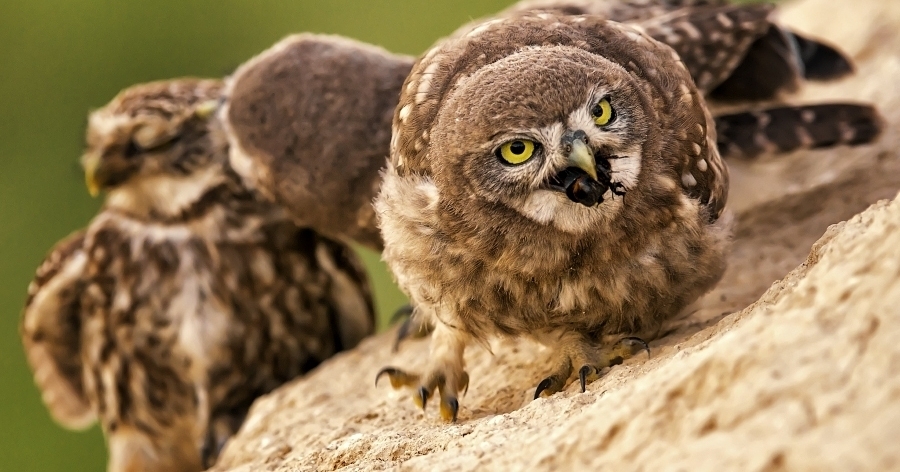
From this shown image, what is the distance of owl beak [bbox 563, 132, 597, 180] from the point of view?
73.7 inches

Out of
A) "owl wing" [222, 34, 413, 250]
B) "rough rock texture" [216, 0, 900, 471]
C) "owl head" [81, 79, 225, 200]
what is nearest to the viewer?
"rough rock texture" [216, 0, 900, 471]

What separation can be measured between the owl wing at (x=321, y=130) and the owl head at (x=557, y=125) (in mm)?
682

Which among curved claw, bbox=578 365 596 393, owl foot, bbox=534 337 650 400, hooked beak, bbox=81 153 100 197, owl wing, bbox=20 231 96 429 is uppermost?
hooked beak, bbox=81 153 100 197

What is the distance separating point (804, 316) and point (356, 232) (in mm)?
1876

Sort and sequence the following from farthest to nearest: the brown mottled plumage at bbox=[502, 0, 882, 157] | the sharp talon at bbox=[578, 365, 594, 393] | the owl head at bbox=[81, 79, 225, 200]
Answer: the owl head at bbox=[81, 79, 225, 200]
the brown mottled plumage at bbox=[502, 0, 882, 157]
the sharp talon at bbox=[578, 365, 594, 393]

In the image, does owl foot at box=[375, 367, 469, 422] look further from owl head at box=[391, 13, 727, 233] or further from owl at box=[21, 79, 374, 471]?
owl at box=[21, 79, 374, 471]

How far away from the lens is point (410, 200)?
222cm

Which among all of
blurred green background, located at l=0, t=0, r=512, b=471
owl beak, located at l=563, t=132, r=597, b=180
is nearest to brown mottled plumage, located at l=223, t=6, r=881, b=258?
owl beak, located at l=563, t=132, r=597, b=180

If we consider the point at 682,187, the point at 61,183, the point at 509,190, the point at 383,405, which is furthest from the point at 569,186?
the point at 61,183

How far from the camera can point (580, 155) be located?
6.14ft

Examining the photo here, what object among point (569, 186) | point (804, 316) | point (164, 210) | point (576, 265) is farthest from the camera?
point (164, 210)

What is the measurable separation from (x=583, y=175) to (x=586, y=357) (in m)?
0.54

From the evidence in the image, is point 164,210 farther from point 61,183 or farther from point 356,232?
point 61,183

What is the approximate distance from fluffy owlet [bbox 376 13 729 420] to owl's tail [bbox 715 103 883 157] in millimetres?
604
